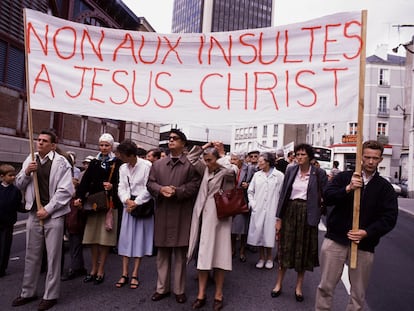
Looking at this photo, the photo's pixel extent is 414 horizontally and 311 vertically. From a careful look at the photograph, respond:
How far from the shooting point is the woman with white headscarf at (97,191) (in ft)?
16.0

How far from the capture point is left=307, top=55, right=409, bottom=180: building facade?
148 feet

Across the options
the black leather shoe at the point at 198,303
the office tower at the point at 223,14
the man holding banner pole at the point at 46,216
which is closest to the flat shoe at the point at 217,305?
the black leather shoe at the point at 198,303

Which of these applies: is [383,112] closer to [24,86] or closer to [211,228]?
[24,86]

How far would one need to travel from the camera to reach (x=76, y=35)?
4.09 meters

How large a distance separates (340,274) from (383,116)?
4739 cm

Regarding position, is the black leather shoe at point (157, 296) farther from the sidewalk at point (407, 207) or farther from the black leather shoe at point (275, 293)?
the sidewalk at point (407, 207)

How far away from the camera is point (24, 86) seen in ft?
43.0

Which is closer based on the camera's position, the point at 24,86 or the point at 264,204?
A: the point at 264,204

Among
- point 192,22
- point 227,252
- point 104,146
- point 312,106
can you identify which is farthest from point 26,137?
point 192,22

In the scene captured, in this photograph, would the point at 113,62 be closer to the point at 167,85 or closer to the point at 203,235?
the point at 167,85

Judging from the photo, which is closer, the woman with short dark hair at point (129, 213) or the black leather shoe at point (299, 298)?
the black leather shoe at point (299, 298)

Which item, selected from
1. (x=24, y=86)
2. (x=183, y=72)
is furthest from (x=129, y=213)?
(x=24, y=86)

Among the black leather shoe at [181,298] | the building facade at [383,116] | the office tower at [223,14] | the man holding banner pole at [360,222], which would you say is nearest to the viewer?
the man holding banner pole at [360,222]

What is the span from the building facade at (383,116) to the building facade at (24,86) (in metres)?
34.5
